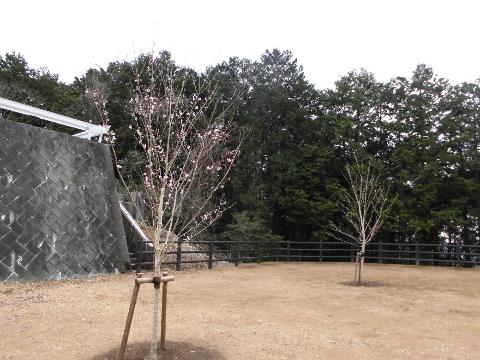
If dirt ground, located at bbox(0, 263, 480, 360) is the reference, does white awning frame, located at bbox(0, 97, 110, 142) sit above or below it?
above

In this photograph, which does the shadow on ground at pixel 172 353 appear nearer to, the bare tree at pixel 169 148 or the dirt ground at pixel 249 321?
the dirt ground at pixel 249 321

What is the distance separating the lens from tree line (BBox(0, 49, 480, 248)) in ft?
74.4

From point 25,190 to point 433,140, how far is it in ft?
67.7

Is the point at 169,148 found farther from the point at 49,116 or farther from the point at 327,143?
the point at 327,143

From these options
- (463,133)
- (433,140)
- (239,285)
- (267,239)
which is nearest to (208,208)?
(267,239)

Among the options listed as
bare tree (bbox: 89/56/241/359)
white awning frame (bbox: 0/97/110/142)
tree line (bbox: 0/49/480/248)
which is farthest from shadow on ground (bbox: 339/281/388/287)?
tree line (bbox: 0/49/480/248)

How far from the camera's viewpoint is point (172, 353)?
475cm

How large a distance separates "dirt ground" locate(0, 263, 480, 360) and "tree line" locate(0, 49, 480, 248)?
1135cm

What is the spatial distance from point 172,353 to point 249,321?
1.92 meters

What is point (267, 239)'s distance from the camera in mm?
19656

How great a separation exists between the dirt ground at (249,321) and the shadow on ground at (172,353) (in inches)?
0.5

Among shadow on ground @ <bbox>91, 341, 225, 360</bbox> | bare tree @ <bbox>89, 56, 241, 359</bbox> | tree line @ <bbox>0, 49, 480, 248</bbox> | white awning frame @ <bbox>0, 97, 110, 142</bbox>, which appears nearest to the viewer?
shadow on ground @ <bbox>91, 341, 225, 360</bbox>

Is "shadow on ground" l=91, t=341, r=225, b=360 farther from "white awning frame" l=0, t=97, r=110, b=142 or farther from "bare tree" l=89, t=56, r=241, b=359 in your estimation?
"white awning frame" l=0, t=97, r=110, b=142

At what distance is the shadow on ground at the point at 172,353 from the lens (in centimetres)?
457
